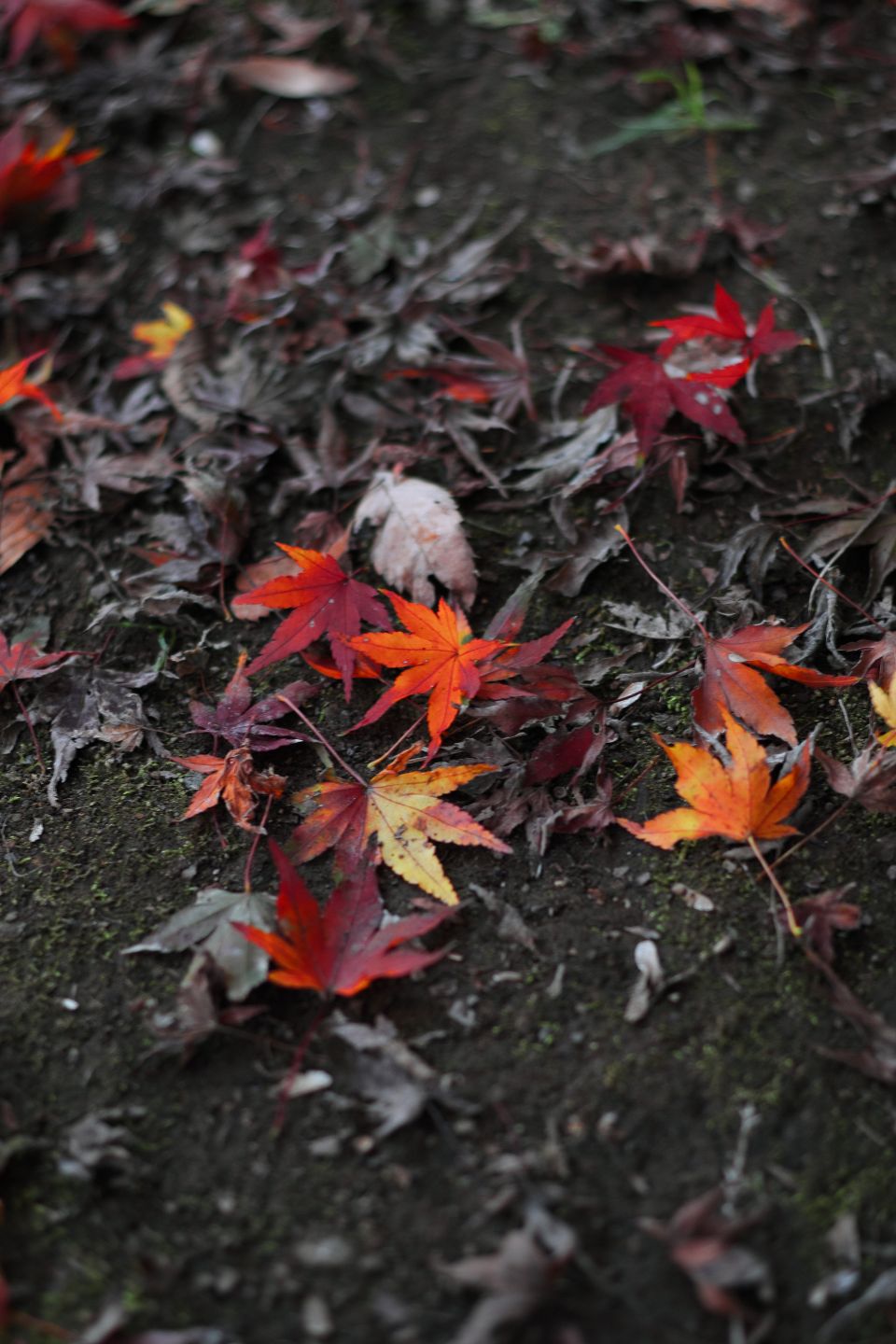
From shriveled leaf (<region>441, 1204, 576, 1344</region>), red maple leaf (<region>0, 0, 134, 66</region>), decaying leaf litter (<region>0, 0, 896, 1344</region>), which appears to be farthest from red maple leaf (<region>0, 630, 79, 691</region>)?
red maple leaf (<region>0, 0, 134, 66</region>)

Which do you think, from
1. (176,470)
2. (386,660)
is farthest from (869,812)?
(176,470)

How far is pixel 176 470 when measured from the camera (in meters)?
2.10

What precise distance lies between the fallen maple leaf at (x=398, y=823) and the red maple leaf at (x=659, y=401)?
74 centimetres

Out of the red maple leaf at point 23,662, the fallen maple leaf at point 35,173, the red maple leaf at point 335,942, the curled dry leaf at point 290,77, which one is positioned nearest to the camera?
the red maple leaf at point 335,942

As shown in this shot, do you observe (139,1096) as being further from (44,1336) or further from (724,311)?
(724,311)

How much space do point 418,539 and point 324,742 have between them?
0.42 meters

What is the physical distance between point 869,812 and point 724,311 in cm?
90

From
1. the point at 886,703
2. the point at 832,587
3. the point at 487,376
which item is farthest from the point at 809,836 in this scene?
the point at 487,376

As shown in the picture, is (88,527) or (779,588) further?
(88,527)

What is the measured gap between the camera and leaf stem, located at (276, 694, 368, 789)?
5.29 feet

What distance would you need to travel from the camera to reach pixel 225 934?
1.44m

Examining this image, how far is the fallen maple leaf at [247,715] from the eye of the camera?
5.52ft

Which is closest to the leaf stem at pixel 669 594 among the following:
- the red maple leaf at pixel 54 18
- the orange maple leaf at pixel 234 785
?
the orange maple leaf at pixel 234 785

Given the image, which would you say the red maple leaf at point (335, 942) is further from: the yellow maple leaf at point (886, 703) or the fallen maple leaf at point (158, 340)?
the fallen maple leaf at point (158, 340)
